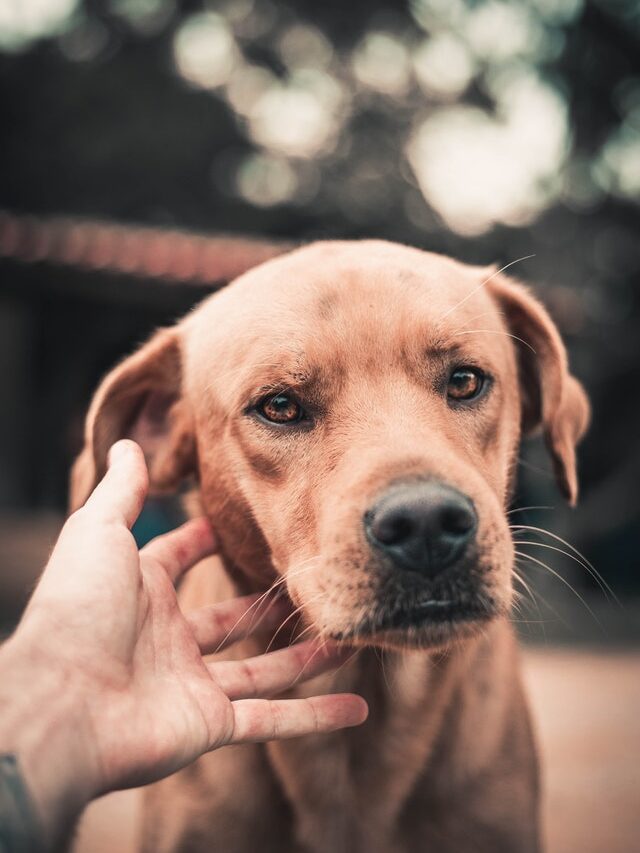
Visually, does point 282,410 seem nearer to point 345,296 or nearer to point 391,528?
point 345,296

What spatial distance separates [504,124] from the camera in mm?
15617

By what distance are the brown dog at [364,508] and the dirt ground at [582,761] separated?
1.57 metres

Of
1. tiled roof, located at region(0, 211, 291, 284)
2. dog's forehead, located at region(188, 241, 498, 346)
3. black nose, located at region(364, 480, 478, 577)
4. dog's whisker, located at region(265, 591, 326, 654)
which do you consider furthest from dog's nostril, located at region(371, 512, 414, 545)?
tiled roof, located at region(0, 211, 291, 284)

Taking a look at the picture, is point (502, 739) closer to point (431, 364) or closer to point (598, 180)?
point (431, 364)

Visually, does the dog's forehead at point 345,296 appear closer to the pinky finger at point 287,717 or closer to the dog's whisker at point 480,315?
the dog's whisker at point 480,315

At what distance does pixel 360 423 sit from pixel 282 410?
0.30 m

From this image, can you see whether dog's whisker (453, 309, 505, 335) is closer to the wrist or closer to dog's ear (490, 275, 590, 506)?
dog's ear (490, 275, 590, 506)

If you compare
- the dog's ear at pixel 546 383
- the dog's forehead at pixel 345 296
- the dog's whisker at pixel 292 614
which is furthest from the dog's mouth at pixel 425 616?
the dog's ear at pixel 546 383

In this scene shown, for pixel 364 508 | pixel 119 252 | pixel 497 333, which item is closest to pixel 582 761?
pixel 497 333

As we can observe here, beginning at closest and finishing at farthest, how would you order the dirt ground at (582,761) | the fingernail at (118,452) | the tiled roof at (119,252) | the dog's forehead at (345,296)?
the fingernail at (118,452), the dog's forehead at (345,296), the dirt ground at (582,761), the tiled roof at (119,252)

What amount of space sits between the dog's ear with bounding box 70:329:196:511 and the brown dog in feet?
0.04

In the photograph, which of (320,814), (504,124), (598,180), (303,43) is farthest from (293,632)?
(303,43)

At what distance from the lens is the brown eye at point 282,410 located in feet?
8.29

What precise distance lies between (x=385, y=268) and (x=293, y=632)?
1257 mm
